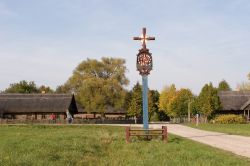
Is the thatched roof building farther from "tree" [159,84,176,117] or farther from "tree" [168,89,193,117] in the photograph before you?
"tree" [159,84,176,117]

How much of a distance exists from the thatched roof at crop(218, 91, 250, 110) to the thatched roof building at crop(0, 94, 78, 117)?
28.9 meters

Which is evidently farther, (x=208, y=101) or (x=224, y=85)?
(x=224, y=85)

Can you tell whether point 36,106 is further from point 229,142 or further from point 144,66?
point 229,142

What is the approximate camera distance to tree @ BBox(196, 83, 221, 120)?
274ft

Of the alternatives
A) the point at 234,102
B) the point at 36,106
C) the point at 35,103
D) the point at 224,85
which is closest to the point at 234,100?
the point at 234,102

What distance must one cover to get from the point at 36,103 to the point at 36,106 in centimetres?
78

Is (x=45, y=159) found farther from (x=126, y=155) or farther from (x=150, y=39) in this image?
(x=150, y=39)

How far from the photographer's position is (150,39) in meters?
30.2

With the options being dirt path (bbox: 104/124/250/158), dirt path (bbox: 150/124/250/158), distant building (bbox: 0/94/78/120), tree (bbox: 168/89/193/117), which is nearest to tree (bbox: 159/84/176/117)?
tree (bbox: 168/89/193/117)

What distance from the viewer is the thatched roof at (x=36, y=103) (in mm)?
87250

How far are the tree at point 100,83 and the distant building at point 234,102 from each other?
1895 cm

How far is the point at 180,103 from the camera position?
9956 centimetres

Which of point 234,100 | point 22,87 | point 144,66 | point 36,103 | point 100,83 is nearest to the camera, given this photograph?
point 144,66

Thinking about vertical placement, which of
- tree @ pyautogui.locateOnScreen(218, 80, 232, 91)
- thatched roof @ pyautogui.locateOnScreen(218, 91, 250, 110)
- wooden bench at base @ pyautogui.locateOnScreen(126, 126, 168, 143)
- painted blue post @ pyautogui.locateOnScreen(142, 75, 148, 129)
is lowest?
wooden bench at base @ pyautogui.locateOnScreen(126, 126, 168, 143)
